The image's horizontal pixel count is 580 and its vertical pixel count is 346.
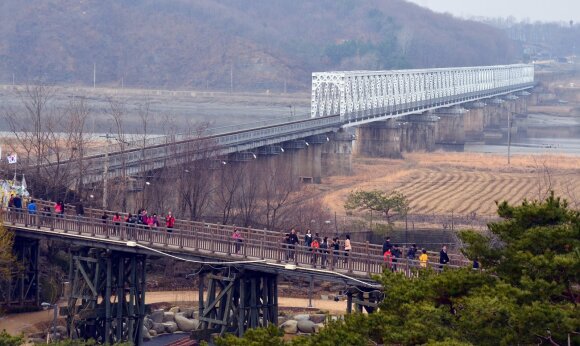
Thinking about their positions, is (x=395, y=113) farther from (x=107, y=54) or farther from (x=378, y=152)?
(x=107, y=54)

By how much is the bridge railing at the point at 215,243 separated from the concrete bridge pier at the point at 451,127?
228 feet

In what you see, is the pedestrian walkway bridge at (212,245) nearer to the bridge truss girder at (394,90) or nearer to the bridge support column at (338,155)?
the bridge support column at (338,155)

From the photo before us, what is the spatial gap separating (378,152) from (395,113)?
7285 mm

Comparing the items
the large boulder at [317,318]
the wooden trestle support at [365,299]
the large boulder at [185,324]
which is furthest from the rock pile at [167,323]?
the wooden trestle support at [365,299]

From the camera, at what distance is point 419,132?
309 ft

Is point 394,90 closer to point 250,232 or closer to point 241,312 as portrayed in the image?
point 250,232

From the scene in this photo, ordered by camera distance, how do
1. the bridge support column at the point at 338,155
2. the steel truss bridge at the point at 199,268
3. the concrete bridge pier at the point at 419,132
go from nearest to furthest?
the steel truss bridge at the point at 199,268, the bridge support column at the point at 338,155, the concrete bridge pier at the point at 419,132

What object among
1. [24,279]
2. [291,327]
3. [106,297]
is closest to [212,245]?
[106,297]

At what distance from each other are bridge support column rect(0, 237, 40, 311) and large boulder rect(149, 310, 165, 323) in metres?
3.26

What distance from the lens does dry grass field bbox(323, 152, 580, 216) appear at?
60438 millimetres

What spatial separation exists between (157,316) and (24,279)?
3909mm

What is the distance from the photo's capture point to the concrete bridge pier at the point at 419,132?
91.0 m

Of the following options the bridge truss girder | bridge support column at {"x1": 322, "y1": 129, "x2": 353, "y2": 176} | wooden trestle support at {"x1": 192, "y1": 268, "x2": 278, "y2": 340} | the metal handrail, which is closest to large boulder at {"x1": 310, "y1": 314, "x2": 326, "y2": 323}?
the metal handrail

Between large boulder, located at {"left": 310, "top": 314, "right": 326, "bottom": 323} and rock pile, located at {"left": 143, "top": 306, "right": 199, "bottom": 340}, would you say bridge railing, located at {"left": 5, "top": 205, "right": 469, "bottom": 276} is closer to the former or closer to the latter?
rock pile, located at {"left": 143, "top": 306, "right": 199, "bottom": 340}
